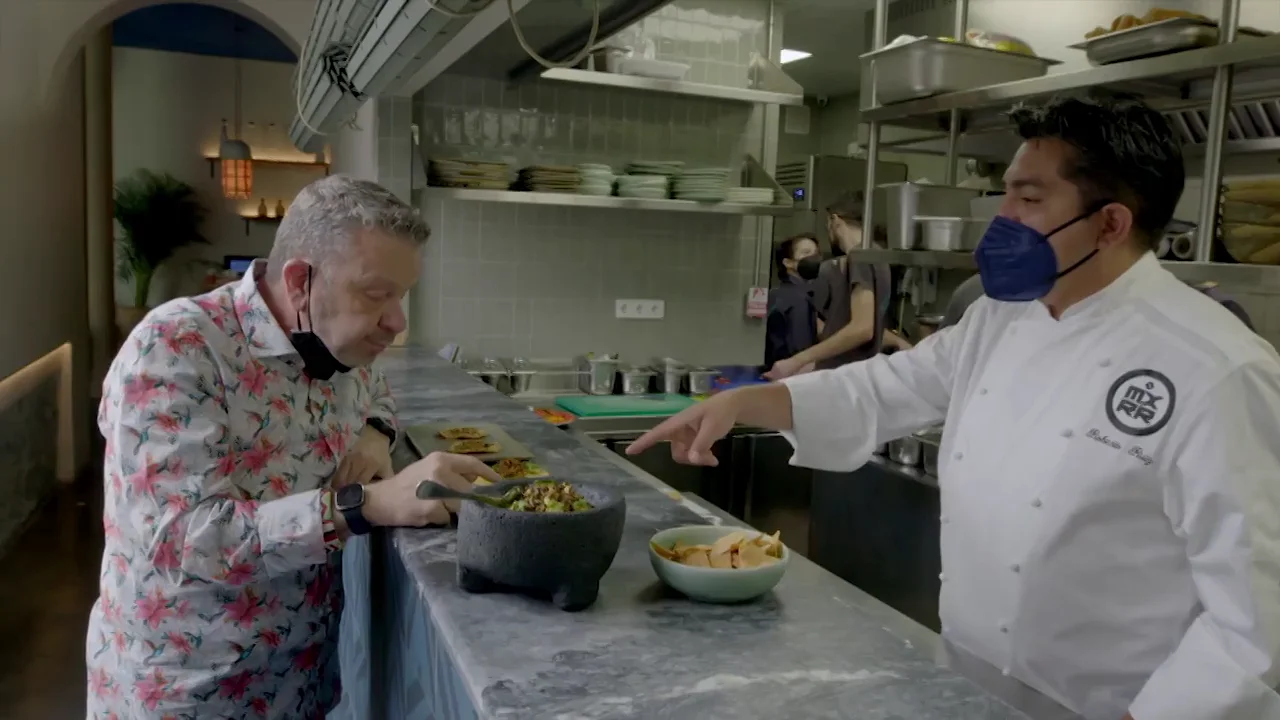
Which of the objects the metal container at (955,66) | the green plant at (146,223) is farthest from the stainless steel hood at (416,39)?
the green plant at (146,223)

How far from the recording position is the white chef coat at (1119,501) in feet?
4.41

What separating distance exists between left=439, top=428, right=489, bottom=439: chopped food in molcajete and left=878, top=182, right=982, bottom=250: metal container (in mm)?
1641

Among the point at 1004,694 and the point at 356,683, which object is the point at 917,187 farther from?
the point at 356,683

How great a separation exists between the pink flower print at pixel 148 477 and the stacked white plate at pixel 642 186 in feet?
11.4

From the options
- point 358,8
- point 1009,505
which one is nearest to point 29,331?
point 358,8

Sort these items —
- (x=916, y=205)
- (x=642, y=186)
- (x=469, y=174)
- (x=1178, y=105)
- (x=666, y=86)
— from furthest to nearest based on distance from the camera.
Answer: (x=642, y=186)
(x=666, y=86)
(x=469, y=174)
(x=916, y=205)
(x=1178, y=105)

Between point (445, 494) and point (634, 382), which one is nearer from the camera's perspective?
point (445, 494)

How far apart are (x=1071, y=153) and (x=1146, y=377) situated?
1.41 ft

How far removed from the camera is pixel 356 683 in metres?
2.12

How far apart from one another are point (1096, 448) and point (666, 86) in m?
3.30

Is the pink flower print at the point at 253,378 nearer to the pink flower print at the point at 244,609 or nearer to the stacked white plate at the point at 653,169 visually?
the pink flower print at the point at 244,609

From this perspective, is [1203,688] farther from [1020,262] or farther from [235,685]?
[235,685]

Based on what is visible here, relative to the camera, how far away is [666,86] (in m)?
4.48

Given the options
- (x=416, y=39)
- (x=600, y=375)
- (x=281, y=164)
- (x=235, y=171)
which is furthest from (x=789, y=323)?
(x=281, y=164)
